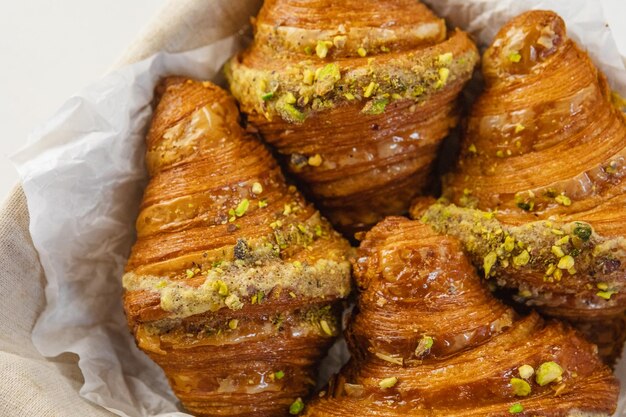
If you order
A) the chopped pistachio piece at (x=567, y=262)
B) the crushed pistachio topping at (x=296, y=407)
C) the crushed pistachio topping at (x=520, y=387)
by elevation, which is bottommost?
the crushed pistachio topping at (x=296, y=407)

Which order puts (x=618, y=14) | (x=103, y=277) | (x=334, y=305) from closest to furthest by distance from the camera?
(x=334, y=305) < (x=103, y=277) < (x=618, y=14)

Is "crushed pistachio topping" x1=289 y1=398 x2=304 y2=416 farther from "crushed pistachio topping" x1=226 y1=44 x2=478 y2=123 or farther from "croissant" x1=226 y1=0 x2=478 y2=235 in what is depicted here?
"crushed pistachio topping" x1=226 y1=44 x2=478 y2=123

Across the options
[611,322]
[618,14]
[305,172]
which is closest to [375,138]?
[305,172]

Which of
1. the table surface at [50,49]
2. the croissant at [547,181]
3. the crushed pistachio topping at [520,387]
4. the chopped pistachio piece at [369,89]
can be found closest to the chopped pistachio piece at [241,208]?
the chopped pistachio piece at [369,89]

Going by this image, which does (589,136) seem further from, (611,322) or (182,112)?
(182,112)

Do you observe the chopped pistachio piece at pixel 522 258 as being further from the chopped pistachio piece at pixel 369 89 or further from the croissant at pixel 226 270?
the chopped pistachio piece at pixel 369 89

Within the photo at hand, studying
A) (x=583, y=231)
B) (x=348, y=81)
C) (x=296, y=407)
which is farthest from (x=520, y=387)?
(x=348, y=81)
